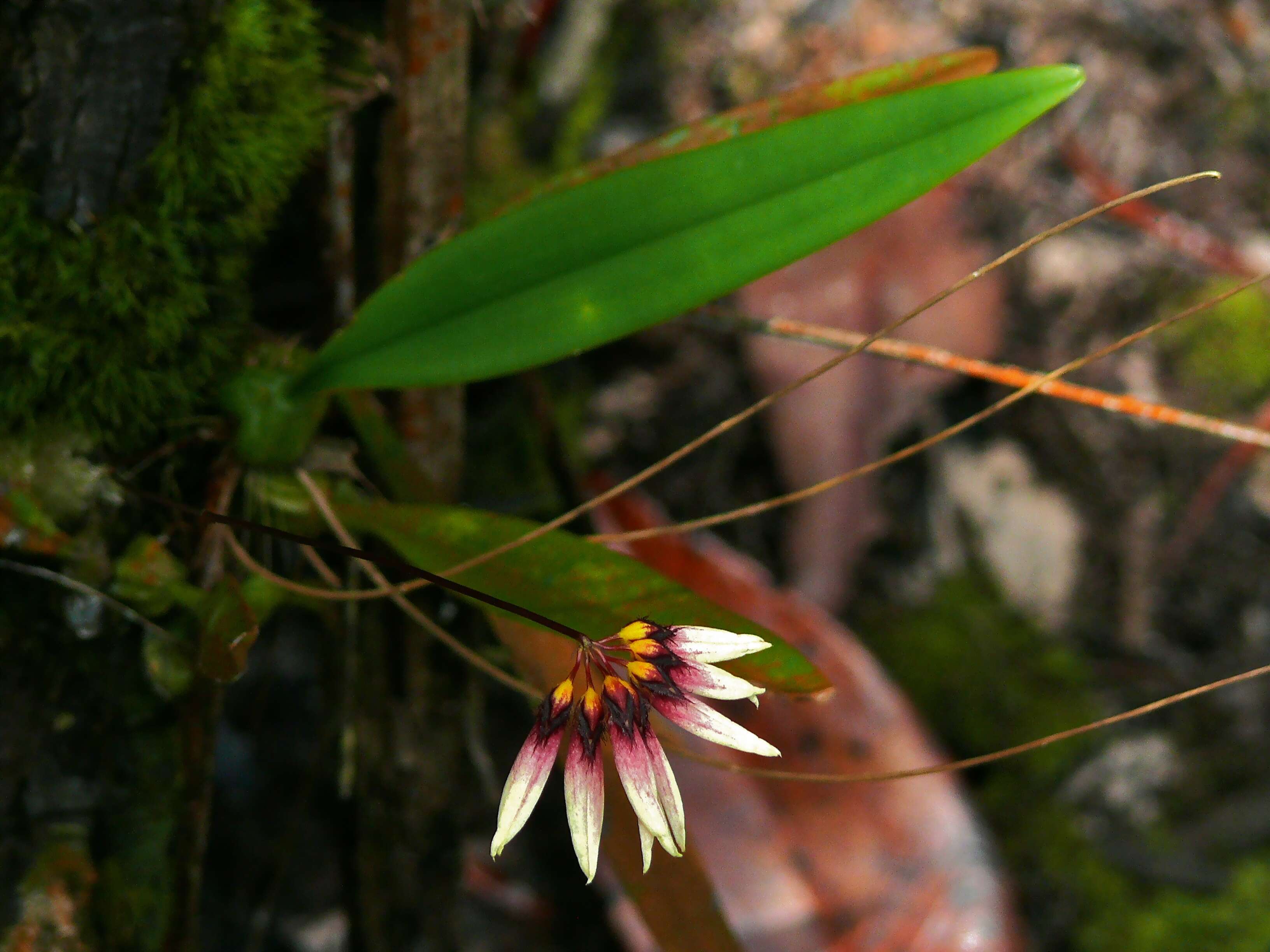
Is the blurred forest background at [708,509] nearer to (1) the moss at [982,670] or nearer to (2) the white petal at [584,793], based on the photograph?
(1) the moss at [982,670]

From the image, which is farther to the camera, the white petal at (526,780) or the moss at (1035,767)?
the moss at (1035,767)

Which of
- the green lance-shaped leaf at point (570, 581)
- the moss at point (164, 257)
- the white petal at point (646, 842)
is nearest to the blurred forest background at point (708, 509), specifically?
the moss at point (164, 257)

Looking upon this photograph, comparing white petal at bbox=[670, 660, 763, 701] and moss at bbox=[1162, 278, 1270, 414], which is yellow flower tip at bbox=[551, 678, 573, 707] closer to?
white petal at bbox=[670, 660, 763, 701]

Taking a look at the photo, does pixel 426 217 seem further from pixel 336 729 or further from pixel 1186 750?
pixel 1186 750

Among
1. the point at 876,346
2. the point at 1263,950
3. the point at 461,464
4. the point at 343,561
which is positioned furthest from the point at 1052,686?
the point at 343,561

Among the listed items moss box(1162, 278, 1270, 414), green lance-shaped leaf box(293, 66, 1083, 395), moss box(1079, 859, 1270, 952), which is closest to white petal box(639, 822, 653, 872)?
green lance-shaped leaf box(293, 66, 1083, 395)

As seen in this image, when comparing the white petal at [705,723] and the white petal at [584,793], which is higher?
the white petal at [705,723]
